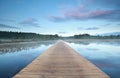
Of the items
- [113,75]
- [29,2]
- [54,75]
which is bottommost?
[113,75]

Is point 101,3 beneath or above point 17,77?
above

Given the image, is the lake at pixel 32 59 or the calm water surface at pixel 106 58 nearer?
the lake at pixel 32 59

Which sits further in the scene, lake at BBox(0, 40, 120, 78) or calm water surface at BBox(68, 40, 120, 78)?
calm water surface at BBox(68, 40, 120, 78)

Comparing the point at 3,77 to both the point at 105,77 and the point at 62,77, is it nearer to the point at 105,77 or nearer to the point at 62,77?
the point at 62,77

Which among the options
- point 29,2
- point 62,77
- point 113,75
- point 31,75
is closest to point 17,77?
point 31,75

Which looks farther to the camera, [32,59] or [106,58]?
[106,58]

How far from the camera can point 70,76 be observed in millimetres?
5133

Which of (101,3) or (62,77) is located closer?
(62,77)

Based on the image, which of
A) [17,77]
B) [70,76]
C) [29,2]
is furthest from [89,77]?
[29,2]

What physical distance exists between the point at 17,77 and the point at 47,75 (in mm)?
989

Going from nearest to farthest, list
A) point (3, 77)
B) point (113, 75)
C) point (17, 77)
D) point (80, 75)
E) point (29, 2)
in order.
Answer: point (17, 77) < point (80, 75) < point (3, 77) < point (113, 75) < point (29, 2)

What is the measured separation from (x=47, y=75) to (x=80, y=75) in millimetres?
1139

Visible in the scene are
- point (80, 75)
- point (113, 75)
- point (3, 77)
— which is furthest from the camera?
point (113, 75)

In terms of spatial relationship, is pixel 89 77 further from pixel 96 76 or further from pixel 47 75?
pixel 47 75
